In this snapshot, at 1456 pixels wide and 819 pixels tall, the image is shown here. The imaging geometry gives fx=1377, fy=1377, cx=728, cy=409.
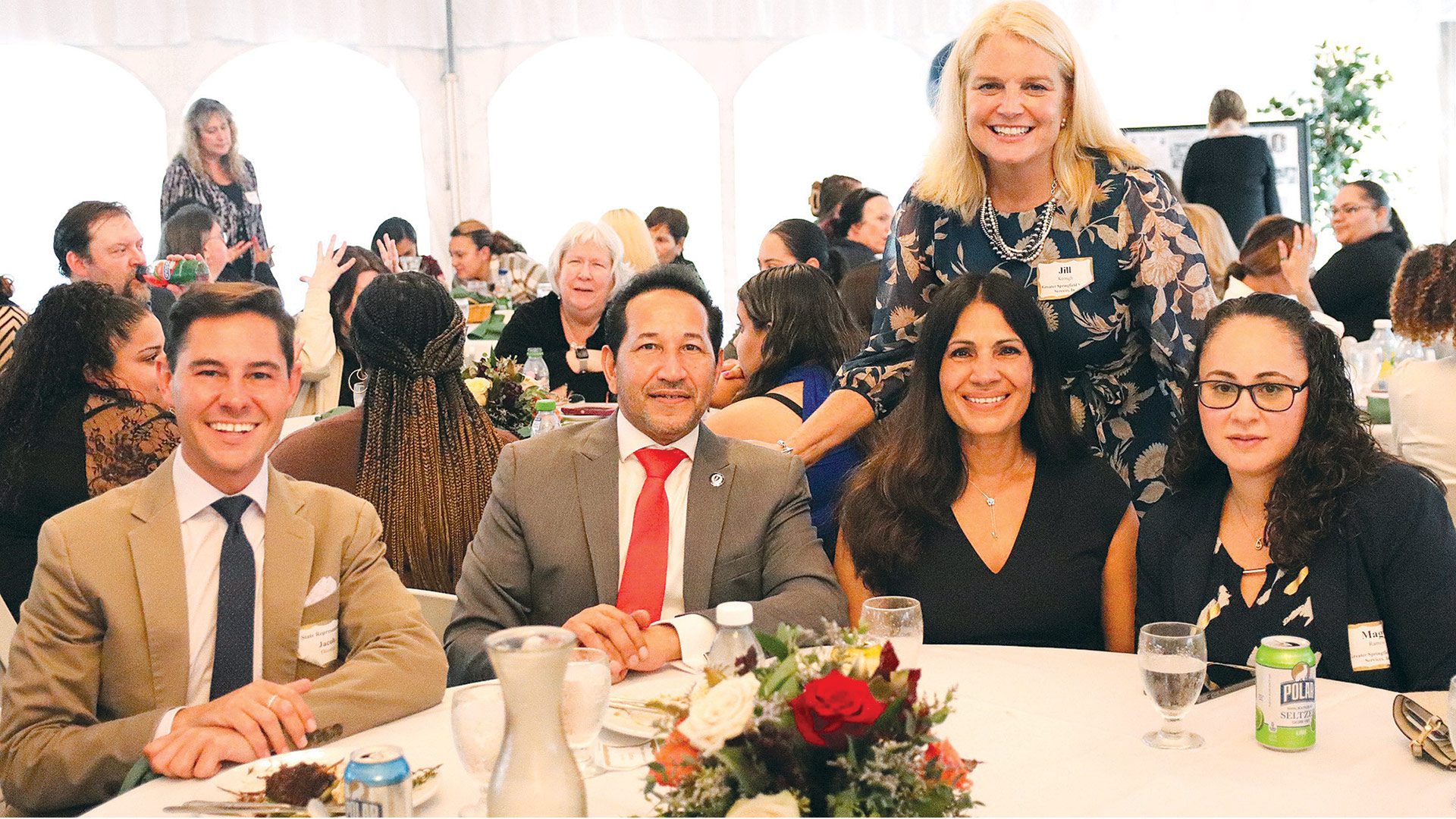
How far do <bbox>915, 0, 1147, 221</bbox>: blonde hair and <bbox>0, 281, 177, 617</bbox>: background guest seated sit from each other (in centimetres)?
185

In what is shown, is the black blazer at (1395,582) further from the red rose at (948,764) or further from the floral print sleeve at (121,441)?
the floral print sleeve at (121,441)

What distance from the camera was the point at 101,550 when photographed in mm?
2113

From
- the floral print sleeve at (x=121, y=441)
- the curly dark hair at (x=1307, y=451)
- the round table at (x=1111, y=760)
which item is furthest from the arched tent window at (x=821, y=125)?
the round table at (x=1111, y=760)

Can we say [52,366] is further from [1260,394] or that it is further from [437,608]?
[1260,394]

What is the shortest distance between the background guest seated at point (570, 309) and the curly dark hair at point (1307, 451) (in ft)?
10.7

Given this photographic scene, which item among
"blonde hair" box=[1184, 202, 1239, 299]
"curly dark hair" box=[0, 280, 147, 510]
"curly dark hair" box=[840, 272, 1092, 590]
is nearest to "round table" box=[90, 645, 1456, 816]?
"curly dark hair" box=[840, 272, 1092, 590]

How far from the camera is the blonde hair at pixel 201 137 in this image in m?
8.08

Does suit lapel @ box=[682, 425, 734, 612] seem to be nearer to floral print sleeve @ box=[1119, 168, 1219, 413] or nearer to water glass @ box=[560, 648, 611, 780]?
water glass @ box=[560, 648, 611, 780]

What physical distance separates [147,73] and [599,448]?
8.69 meters

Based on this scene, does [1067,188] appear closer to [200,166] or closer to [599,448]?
[599,448]

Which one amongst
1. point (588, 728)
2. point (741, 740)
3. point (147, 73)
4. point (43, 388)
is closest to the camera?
point (741, 740)

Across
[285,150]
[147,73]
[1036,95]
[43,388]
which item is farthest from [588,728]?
[285,150]

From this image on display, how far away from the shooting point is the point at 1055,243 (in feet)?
9.86

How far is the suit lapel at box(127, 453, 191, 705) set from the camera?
7.00ft
